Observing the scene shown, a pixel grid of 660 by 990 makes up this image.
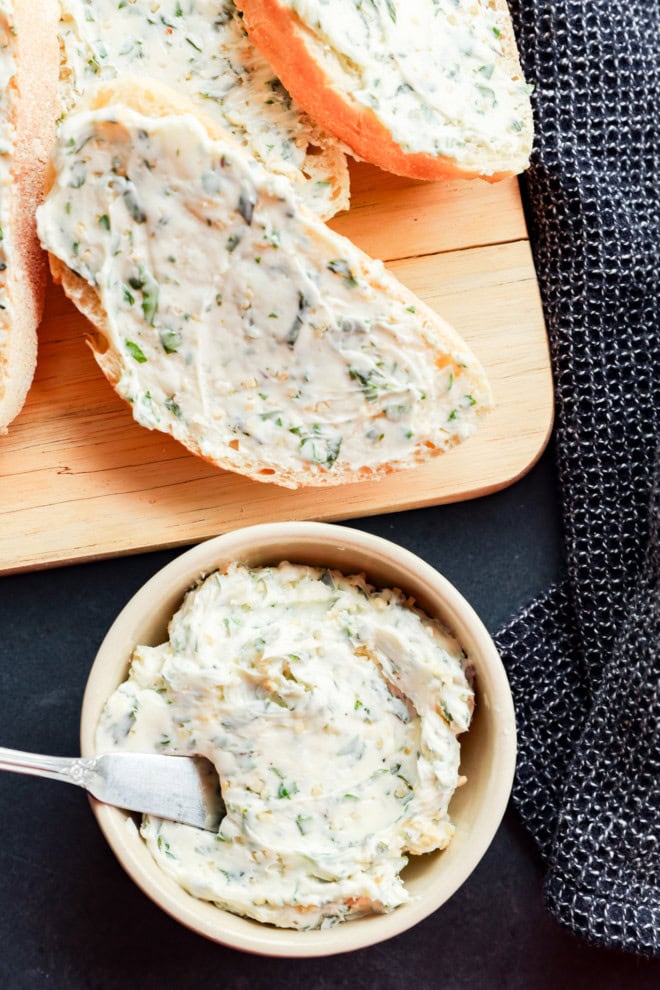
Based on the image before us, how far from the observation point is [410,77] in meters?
1.67

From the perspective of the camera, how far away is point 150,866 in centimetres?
154

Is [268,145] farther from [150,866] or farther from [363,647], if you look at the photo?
[150,866]

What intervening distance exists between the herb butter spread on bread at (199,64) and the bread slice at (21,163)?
6 cm

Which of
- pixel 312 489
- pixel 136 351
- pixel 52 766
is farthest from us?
pixel 312 489

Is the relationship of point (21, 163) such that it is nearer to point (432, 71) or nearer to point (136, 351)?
point (136, 351)

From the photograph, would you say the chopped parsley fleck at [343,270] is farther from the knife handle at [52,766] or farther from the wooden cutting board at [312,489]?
the knife handle at [52,766]

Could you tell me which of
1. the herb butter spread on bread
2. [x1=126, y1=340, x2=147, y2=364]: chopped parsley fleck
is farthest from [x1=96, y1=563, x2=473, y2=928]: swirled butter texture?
the herb butter spread on bread

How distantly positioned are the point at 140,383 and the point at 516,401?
0.66m

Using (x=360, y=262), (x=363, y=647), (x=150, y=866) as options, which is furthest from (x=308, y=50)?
(x=150, y=866)

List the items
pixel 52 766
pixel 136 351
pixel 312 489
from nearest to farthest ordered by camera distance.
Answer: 1. pixel 52 766
2. pixel 136 351
3. pixel 312 489

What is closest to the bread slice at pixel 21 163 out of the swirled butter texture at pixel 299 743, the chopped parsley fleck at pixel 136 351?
the chopped parsley fleck at pixel 136 351

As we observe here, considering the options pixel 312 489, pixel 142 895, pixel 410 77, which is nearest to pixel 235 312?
pixel 312 489

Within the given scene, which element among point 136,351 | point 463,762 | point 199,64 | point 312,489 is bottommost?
point 463,762

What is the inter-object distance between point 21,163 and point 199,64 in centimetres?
34
